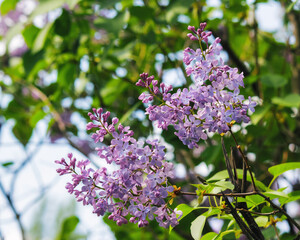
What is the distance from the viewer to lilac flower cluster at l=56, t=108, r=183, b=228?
58cm

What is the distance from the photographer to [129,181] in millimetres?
578

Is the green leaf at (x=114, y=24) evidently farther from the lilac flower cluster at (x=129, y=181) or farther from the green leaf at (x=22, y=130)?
the green leaf at (x=22, y=130)

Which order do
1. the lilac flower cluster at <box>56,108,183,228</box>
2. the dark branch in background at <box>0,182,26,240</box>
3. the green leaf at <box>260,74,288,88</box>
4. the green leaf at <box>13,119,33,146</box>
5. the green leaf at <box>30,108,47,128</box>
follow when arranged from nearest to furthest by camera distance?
the lilac flower cluster at <box>56,108,183,228</box>, the green leaf at <box>260,74,288,88</box>, the dark branch in background at <box>0,182,26,240</box>, the green leaf at <box>30,108,47,128</box>, the green leaf at <box>13,119,33,146</box>

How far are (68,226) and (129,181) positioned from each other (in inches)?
30.8

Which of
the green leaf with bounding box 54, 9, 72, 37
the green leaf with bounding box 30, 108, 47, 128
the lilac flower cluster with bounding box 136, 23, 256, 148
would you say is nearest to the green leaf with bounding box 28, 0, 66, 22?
the green leaf with bounding box 54, 9, 72, 37

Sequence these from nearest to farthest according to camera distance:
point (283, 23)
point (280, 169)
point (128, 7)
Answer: point (280, 169)
point (128, 7)
point (283, 23)

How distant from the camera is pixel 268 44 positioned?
176 cm

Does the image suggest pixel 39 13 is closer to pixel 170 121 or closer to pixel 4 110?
pixel 4 110

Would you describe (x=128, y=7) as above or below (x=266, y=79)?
above

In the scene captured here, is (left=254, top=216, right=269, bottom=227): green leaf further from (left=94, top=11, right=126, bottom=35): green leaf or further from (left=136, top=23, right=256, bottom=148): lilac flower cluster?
(left=94, top=11, right=126, bottom=35): green leaf

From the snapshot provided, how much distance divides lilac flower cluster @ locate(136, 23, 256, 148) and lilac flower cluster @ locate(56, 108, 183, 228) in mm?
49

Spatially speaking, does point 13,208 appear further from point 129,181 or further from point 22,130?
point 129,181

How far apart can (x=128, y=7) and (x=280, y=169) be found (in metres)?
0.85

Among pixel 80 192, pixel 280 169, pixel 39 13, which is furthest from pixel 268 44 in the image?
pixel 80 192
